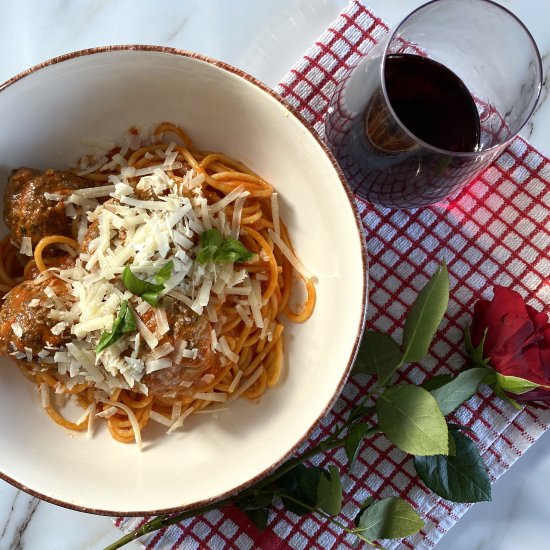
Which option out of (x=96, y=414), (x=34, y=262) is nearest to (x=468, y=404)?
(x=96, y=414)

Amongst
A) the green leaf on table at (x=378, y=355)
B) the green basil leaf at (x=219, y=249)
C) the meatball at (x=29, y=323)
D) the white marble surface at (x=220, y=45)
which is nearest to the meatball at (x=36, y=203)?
the meatball at (x=29, y=323)

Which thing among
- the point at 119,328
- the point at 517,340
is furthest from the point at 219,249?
the point at 517,340

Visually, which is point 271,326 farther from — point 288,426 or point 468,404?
point 468,404

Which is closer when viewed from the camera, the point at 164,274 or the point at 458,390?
the point at 164,274

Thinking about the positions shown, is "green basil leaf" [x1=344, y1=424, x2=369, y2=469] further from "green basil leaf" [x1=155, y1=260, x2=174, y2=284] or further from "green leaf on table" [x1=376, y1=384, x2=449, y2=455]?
"green basil leaf" [x1=155, y1=260, x2=174, y2=284]

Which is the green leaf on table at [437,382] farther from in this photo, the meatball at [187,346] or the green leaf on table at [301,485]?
the meatball at [187,346]

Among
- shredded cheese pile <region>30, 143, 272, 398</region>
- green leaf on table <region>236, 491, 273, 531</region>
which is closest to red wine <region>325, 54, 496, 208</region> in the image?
shredded cheese pile <region>30, 143, 272, 398</region>

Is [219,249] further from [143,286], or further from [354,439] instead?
[354,439]
